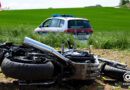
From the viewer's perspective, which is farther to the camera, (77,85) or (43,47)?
(77,85)

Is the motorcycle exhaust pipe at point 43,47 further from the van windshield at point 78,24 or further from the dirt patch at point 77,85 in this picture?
the van windshield at point 78,24

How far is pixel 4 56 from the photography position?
17.8 ft

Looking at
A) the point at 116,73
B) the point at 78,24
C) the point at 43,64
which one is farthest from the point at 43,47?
the point at 78,24

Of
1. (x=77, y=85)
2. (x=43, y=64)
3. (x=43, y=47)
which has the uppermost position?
(x=43, y=47)

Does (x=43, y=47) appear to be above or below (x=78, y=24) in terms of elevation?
above

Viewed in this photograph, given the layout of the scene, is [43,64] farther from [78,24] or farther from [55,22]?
[55,22]

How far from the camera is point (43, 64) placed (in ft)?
15.9

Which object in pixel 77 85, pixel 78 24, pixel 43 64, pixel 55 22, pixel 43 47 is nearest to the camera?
pixel 43 64

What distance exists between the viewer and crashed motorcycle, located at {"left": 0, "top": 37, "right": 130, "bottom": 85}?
472cm

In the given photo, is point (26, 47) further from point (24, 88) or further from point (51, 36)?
point (51, 36)

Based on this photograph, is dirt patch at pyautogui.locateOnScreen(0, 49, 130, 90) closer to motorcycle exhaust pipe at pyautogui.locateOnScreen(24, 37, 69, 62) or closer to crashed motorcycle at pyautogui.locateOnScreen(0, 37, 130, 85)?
crashed motorcycle at pyautogui.locateOnScreen(0, 37, 130, 85)

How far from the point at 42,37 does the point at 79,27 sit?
67.5 inches

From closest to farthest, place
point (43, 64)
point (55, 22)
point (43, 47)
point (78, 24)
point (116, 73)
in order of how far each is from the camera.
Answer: point (43, 64)
point (43, 47)
point (116, 73)
point (78, 24)
point (55, 22)

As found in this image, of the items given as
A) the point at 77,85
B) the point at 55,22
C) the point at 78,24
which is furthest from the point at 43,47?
the point at 55,22
